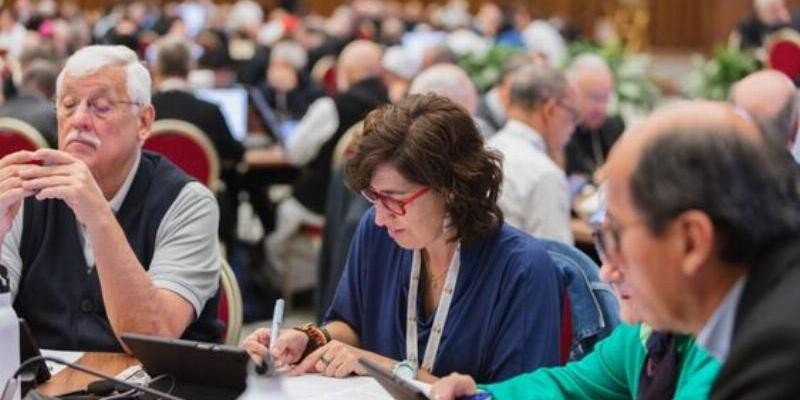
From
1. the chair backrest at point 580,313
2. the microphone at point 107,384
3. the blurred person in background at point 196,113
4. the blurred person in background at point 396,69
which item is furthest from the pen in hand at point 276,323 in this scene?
the blurred person in background at point 396,69

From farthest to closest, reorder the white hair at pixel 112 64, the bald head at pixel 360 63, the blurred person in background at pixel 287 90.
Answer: the blurred person in background at pixel 287 90
the bald head at pixel 360 63
the white hair at pixel 112 64

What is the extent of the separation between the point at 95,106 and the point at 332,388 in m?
0.89

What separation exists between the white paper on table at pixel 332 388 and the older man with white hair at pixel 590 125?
3.75m

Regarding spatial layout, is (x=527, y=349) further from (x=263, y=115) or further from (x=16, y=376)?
(x=263, y=115)

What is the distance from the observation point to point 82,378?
2.51m

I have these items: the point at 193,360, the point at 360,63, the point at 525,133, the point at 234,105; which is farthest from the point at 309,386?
the point at 234,105

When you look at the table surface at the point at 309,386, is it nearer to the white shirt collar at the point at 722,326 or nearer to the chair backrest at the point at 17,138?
the white shirt collar at the point at 722,326

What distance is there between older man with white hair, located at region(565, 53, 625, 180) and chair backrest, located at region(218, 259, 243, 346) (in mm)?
3220

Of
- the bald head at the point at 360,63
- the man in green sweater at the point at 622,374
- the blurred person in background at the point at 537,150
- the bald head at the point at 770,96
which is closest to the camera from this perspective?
the man in green sweater at the point at 622,374

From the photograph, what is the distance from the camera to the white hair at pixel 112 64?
2910 mm

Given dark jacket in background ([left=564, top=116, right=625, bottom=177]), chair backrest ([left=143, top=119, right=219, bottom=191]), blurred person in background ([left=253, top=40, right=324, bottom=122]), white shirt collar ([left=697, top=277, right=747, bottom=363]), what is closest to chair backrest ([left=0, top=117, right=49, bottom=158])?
chair backrest ([left=143, top=119, right=219, bottom=191])

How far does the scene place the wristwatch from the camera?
2.49m

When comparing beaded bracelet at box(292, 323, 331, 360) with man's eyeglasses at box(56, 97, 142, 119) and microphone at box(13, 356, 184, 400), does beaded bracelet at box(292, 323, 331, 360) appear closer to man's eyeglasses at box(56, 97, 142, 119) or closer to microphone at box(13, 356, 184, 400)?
microphone at box(13, 356, 184, 400)

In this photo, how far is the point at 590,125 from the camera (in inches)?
247
